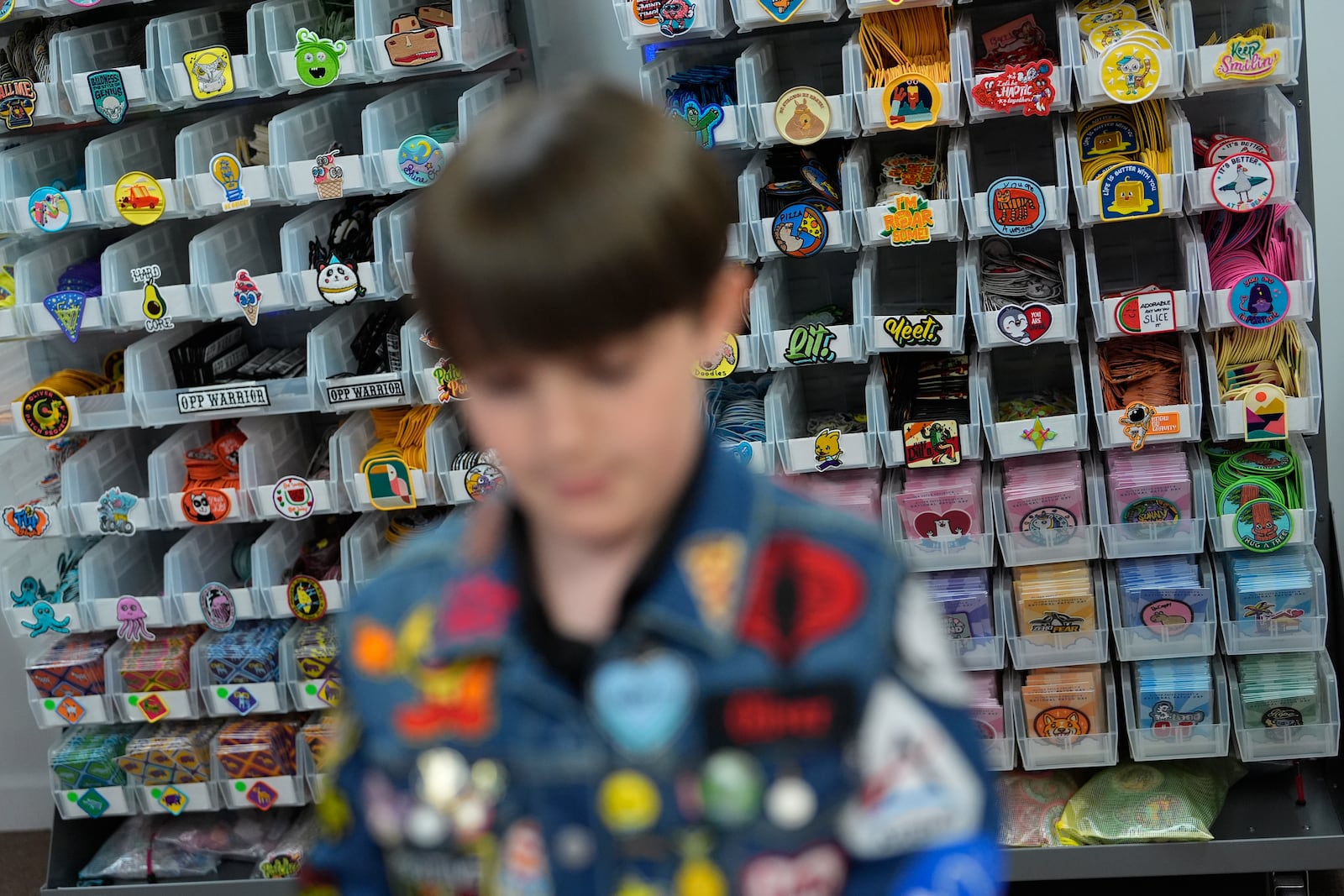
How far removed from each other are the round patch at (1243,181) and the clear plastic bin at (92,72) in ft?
6.08

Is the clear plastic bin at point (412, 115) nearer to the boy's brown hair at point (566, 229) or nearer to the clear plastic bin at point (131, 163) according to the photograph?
the clear plastic bin at point (131, 163)

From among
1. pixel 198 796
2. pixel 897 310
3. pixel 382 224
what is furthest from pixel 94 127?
pixel 897 310

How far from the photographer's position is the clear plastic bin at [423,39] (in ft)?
8.04

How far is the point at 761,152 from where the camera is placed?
2588mm

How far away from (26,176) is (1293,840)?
2.71 metres

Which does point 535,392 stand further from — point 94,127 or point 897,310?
point 94,127

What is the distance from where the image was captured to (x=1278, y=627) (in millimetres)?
2613

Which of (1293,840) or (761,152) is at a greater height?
(761,152)

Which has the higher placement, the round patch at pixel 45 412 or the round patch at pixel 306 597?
the round patch at pixel 45 412

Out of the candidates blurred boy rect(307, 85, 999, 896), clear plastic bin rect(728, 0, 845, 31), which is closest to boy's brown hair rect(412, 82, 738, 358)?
blurred boy rect(307, 85, 999, 896)

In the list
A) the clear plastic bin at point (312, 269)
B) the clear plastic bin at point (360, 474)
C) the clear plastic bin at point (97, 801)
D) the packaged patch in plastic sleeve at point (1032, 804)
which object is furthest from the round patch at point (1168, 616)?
the clear plastic bin at point (97, 801)

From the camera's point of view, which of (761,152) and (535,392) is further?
(761,152)

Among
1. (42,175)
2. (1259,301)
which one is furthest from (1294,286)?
(42,175)

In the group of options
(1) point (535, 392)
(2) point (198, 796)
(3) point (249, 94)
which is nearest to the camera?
(1) point (535, 392)
